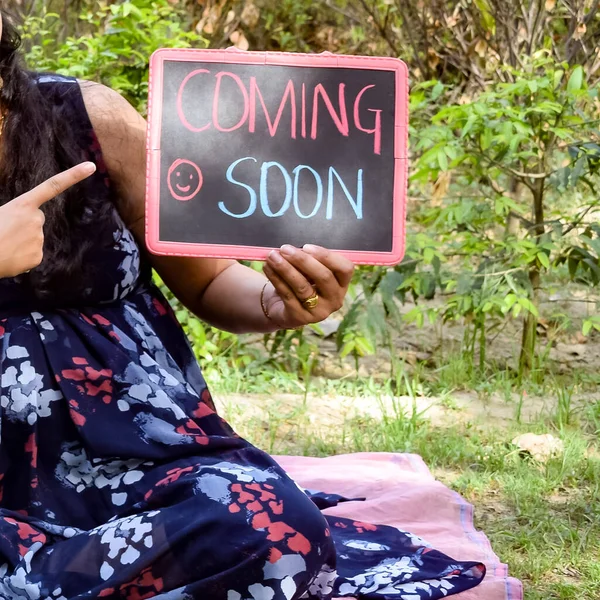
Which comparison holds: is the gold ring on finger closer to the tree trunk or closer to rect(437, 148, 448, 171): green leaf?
rect(437, 148, 448, 171): green leaf

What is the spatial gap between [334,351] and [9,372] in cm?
236

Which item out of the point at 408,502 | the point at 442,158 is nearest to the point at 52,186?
the point at 408,502

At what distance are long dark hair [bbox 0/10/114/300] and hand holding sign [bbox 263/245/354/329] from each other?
0.34 metres

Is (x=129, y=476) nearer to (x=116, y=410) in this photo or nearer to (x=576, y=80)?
(x=116, y=410)

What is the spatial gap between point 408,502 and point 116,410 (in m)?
0.90

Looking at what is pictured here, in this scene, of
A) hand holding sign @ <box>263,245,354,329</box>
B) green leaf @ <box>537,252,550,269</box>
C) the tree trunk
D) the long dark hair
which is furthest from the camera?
the tree trunk

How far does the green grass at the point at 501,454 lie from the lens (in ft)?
6.36

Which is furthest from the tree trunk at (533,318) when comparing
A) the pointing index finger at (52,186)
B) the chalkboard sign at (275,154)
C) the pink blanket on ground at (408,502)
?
the pointing index finger at (52,186)

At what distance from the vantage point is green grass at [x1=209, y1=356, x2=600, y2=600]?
1.94 m

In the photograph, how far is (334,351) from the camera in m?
3.73

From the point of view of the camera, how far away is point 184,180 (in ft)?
4.68

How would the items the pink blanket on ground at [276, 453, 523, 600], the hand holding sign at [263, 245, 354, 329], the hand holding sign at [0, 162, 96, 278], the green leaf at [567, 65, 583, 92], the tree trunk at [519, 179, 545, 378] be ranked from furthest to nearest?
the tree trunk at [519, 179, 545, 378] → the green leaf at [567, 65, 583, 92] → the pink blanket on ground at [276, 453, 523, 600] → the hand holding sign at [263, 245, 354, 329] → the hand holding sign at [0, 162, 96, 278]

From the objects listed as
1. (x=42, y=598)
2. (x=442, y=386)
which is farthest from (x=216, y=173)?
(x=442, y=386)

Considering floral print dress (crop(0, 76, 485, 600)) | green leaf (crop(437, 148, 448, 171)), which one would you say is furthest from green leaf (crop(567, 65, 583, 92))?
floral print dress (crop(0, 76, 485, 600))
